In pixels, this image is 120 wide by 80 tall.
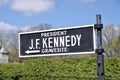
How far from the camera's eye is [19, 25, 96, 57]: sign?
5.73 metres

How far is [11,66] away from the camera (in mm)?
16688

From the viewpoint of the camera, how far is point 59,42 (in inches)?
236

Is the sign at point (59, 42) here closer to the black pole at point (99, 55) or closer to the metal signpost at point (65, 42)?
the metal signpost at point (65, 42)

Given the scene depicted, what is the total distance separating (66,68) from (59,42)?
877 centimetres

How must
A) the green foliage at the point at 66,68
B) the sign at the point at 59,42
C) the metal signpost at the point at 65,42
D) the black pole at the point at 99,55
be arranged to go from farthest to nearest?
the green foliage at the point at 66,68, the sign at the point at 59,42, the metal signpost at the point at 65,42, the black pole at the point at 99,55

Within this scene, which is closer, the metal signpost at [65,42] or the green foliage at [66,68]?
the metal signpost at [65,42]

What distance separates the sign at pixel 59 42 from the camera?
5.73m

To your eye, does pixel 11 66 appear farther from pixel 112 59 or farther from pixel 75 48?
pixel 75 48

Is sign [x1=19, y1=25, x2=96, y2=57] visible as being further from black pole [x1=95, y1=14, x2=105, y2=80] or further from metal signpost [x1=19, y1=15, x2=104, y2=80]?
black pole [x1=95, y1=14, x2=105, y2=80]

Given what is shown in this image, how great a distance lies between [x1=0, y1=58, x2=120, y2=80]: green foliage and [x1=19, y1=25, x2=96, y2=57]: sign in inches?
265

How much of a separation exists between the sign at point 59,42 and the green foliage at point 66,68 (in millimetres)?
6718

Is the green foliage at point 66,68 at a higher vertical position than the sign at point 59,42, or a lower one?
lower

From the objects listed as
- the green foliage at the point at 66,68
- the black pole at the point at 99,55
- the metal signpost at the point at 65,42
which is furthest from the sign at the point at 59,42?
the green foliage at the point at 66,68

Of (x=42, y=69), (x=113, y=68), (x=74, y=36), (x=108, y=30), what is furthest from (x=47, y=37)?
(x=108, y=30)
